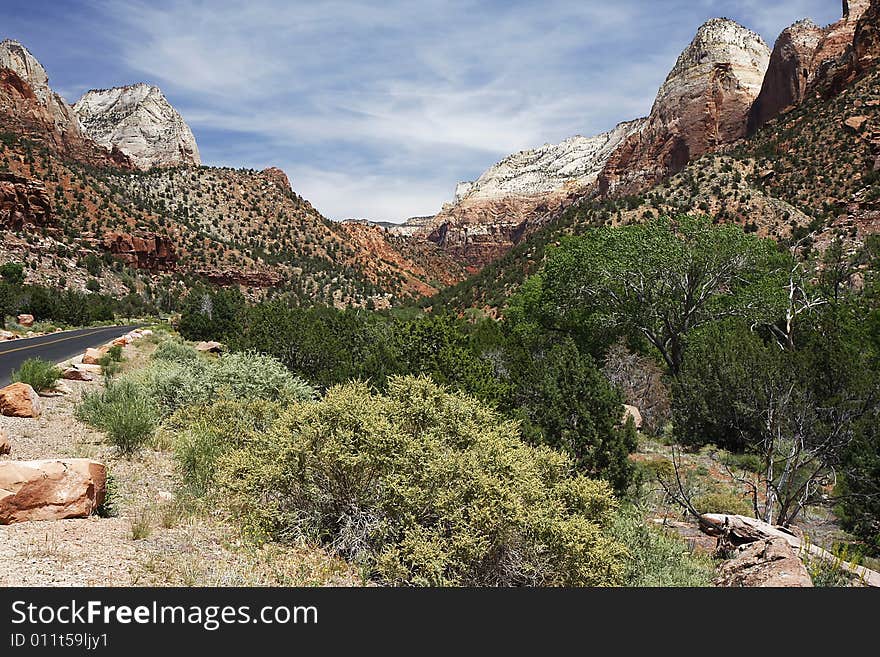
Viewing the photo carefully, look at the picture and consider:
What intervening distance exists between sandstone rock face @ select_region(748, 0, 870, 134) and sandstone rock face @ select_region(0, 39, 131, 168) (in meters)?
89.4

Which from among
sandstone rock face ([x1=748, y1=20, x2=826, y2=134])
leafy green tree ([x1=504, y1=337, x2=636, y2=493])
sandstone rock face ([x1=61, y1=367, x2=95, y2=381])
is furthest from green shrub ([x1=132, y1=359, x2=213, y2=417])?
sandstone rock face ([x1=748, y1=20, x2=826, y2=134])

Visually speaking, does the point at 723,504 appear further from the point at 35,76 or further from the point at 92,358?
the point at 35,76

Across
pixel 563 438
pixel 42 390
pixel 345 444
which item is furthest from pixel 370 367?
pixel 42 390

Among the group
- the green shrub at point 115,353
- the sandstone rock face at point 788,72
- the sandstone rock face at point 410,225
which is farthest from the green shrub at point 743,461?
the sandstone rock face at point 410,225

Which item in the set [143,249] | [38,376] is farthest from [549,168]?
[38,376]

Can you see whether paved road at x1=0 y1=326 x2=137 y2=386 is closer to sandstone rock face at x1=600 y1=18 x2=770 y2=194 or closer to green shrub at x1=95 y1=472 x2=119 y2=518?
green shrub at x1=95 y1=472 x2=119 y2=518

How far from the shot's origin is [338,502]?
6312 mm

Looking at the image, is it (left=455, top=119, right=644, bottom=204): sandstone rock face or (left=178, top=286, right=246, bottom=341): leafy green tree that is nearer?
(left=178, top=286, right=246, bottom=341): leafy green tree

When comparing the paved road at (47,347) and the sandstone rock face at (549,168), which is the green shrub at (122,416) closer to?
the paved road at (47,347)

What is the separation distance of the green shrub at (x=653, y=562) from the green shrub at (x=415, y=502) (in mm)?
283

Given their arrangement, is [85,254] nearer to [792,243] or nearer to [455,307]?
[455,307]

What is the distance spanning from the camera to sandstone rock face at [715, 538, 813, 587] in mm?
5918

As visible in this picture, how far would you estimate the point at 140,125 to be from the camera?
115625mm

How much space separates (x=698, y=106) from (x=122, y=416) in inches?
3164
